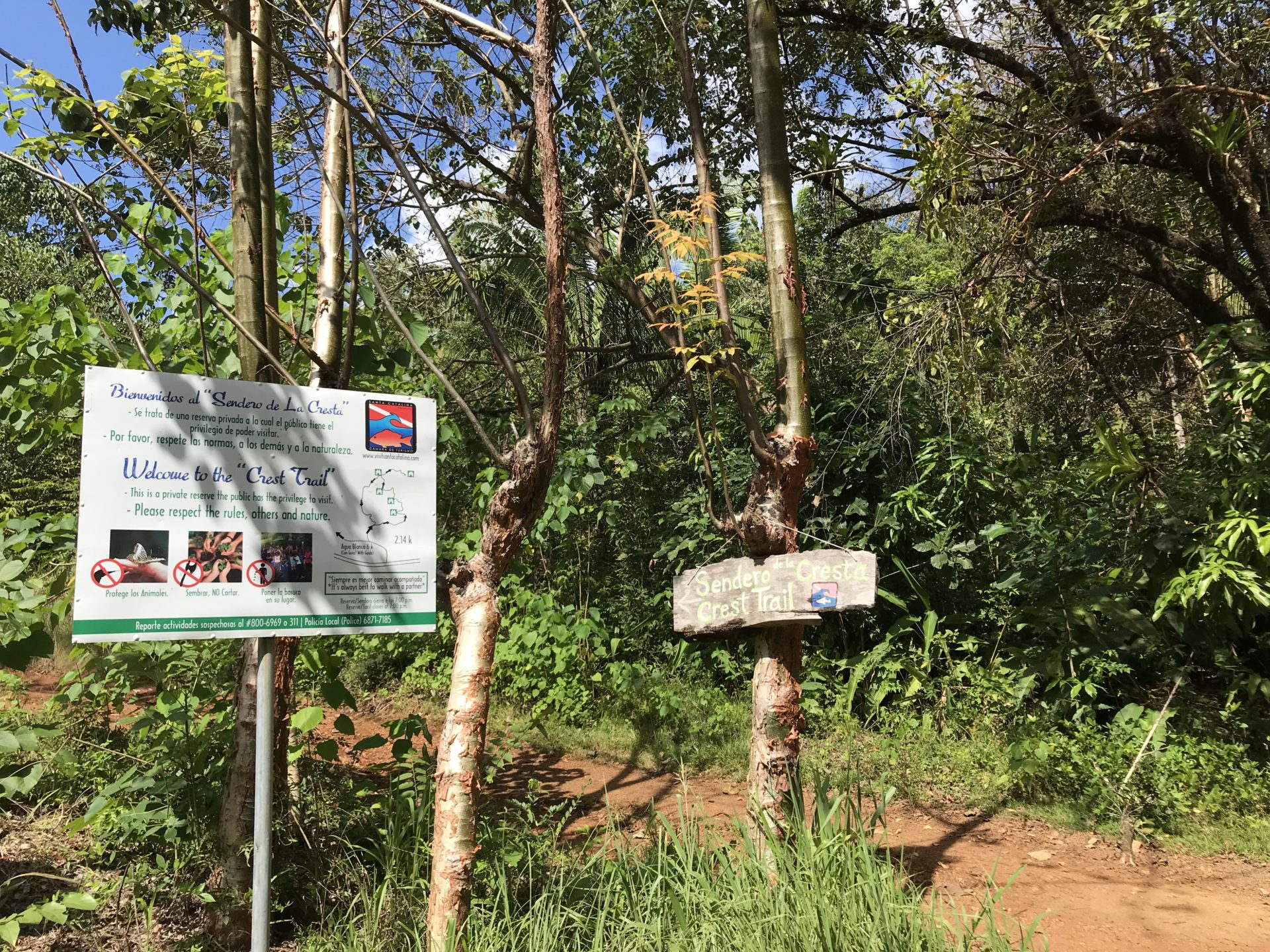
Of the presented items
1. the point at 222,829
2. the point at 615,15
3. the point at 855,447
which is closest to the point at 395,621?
the point at 222,829

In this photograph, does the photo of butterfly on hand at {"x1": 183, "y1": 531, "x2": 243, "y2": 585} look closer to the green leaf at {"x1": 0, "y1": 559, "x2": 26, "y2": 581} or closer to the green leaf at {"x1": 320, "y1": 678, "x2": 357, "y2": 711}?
the green leaf at {"x1": 0, "y1": 559, "x2": 26, "y2": 581}

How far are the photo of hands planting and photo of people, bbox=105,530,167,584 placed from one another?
0.4 inches

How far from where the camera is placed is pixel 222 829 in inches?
121

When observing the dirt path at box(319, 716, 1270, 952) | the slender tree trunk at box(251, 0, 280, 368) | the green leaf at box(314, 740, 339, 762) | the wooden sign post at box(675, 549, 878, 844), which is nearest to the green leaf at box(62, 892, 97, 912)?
the green leaf at box(314, 740, 339, 762)

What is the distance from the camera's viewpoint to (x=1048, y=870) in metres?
4.08

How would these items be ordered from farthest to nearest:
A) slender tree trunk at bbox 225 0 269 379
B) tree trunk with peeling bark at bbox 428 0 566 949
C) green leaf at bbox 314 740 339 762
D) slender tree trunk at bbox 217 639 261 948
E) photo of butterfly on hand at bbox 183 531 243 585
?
green leaf at bbox 314 740 339 762
slender tree trunk at bbox 225 0 269 379
slender tree trunk at bbox 217 639 261 948
tree trunk with peeling bark at bbox 428 0 566 949
photo of butterfly on hand at bbox 183 531 243 585

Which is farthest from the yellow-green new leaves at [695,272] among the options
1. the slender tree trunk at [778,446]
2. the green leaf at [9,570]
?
the green leaf at [9,570]

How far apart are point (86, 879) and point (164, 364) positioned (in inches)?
86.9

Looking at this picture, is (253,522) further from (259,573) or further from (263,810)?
(263,810)

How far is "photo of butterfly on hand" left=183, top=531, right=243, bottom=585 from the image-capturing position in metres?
2.17

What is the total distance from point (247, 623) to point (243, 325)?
1553 millimetres

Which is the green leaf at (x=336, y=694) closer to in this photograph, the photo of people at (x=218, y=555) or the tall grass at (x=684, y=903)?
the tall grass at (x=684, y=903)

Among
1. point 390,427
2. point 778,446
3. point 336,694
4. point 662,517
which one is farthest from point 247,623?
point 662,517

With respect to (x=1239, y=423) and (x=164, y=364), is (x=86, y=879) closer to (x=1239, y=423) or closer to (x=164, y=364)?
(x=164, y=364)
